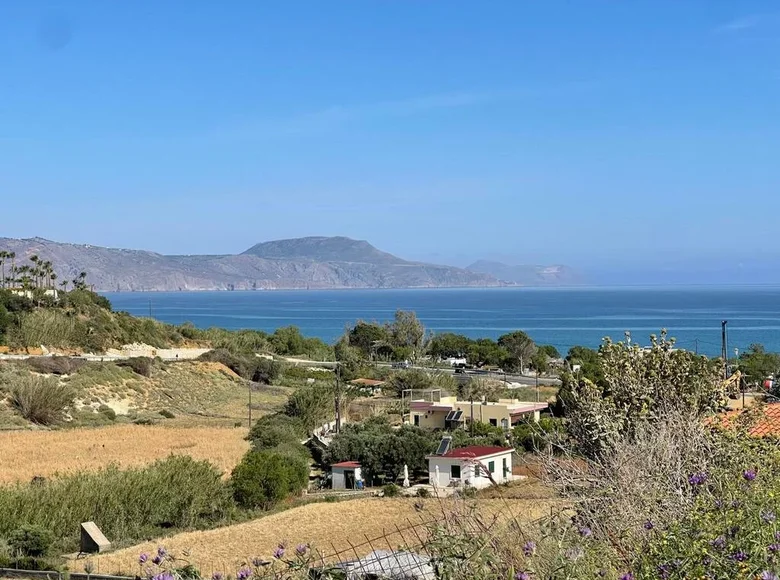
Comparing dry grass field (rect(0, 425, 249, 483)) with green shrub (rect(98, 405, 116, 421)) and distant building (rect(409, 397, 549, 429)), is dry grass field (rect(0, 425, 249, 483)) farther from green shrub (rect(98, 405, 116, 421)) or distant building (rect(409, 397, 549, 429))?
distant building (rect(409, 397, 549, 429))

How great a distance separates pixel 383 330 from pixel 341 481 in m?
58.8

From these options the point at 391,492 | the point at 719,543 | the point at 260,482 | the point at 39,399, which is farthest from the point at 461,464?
the point at 719,543

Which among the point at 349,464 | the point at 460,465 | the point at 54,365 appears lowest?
the point at 349,464

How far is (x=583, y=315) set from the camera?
612 feet

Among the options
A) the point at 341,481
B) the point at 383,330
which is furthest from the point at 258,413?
the point at 383,330

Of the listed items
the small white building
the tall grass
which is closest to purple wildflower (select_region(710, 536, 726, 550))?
the tall grass

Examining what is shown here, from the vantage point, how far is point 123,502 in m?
20.4

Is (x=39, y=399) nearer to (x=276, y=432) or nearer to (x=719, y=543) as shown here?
(x=276, y=432)

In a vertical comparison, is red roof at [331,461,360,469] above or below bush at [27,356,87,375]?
below

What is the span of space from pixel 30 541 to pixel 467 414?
A: 26.5 metres

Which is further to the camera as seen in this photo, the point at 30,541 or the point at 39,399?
the point at 39,399

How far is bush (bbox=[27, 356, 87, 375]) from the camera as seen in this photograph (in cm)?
4709

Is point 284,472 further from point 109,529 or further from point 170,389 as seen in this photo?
point 170,389

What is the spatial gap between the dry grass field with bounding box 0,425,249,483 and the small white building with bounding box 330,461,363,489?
3552mm
